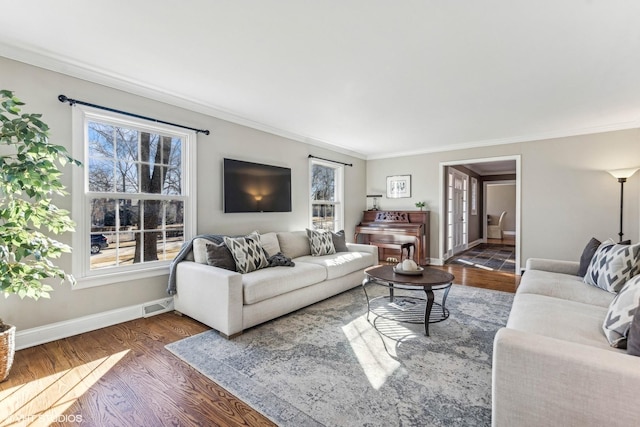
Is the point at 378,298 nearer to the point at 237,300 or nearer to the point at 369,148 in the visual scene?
the point at 237,300

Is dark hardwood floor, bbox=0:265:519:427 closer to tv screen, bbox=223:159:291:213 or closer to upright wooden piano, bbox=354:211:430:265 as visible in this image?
tv screen, bbox=223:159:291:213

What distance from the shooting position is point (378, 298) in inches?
142

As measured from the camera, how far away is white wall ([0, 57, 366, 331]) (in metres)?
2.39

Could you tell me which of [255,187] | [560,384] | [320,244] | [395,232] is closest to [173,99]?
[255,187]

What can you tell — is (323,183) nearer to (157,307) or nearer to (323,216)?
(323,216)

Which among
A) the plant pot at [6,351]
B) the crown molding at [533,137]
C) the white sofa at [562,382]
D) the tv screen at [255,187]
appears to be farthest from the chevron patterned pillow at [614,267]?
the plant pot at [6,351]

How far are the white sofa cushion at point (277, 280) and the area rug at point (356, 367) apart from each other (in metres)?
0.31

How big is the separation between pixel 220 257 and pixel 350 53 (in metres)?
2.17

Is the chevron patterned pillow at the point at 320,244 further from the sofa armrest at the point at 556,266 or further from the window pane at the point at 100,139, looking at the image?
the window pane at the point at 100,139

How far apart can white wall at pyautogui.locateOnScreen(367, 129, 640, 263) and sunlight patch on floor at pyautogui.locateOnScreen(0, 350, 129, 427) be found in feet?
18.8

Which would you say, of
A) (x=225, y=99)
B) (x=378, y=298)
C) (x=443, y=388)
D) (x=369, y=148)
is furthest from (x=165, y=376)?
(x=369, y=148)

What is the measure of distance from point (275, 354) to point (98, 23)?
8.59 ft

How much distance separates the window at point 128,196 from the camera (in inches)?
105

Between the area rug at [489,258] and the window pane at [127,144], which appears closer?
the window pane at [127,144]
